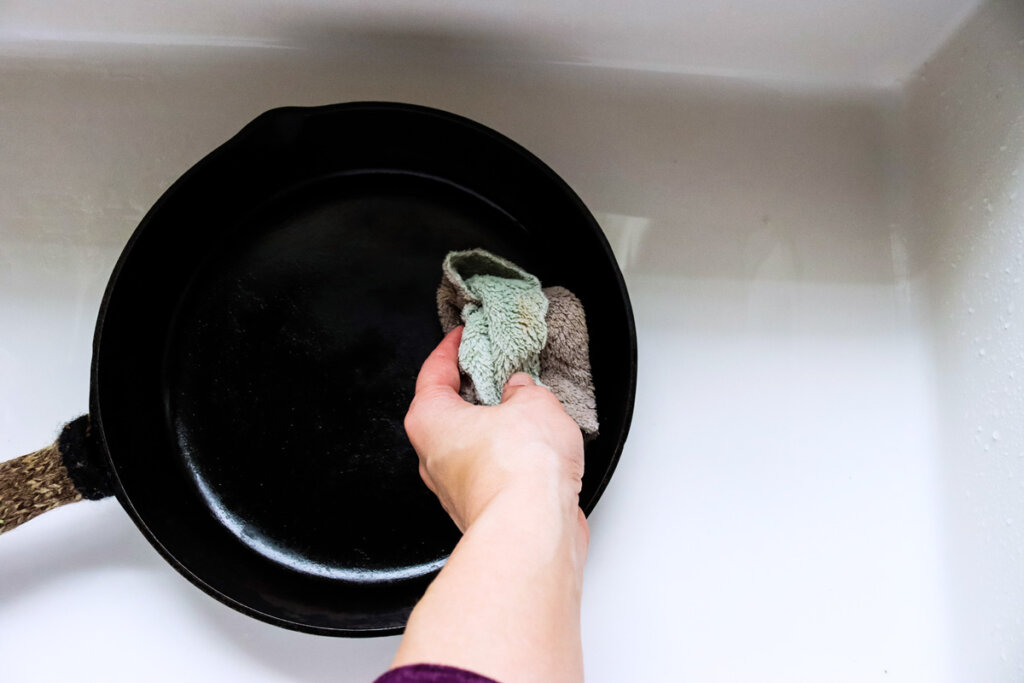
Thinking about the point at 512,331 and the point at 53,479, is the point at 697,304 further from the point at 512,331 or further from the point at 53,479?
the point at 53,479

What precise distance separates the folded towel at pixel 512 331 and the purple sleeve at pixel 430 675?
24 centimetres

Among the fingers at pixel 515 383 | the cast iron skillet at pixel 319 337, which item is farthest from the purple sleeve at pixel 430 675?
the cast iron skillet at pixel 319 337

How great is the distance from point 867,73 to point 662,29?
25 centimetres

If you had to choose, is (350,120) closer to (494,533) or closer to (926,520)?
(494,533)

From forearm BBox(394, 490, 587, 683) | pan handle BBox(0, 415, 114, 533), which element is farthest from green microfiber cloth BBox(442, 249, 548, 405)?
pan handle BBox(0, 415, 114, 533)

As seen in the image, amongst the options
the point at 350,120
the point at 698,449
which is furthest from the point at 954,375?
the point at 350,120

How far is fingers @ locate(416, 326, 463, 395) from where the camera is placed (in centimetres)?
52

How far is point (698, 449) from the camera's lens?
2.27 ft

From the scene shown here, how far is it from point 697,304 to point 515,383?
10.8 inches

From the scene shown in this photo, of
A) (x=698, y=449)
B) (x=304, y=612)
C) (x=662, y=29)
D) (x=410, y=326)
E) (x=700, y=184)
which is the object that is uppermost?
(x=662, y=29)

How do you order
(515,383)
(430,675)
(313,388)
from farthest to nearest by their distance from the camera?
(313,388) < (515,383) < (430,675)

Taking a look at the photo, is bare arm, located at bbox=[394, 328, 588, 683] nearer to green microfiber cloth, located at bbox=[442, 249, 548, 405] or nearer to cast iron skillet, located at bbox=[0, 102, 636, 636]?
green microfiber cloth, located at bbox=[442, 249, 548, 405]

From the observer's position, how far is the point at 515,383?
20.5 inches

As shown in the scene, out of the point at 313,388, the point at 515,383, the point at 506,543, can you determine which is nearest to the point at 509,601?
the point at 506,543
